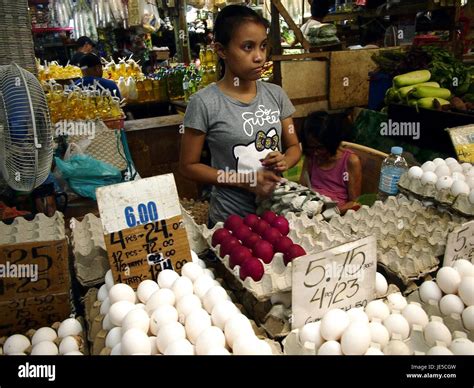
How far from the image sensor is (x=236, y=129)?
1.74 metres

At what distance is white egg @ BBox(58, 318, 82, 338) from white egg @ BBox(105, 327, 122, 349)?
0.49 ft

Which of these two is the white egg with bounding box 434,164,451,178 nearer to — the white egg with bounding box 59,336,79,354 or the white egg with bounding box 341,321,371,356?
the white egg with bounding box 341,321,371,356

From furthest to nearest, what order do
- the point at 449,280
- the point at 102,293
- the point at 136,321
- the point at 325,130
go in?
the point at 325,130 < the point at 102,293 < the point at 449,280 < the point at 136,321

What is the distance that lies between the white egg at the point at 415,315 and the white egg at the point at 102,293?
32.5 inches

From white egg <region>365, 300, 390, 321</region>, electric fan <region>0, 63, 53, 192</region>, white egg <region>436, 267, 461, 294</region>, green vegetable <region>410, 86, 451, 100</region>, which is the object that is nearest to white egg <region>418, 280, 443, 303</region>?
white egg <region>436, 267, 461, 294</region>

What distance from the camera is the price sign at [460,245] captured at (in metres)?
1.22

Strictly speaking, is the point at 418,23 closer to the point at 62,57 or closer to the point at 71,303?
the point at 71,303

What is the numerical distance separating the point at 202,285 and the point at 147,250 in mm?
199

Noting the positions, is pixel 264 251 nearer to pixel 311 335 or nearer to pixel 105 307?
pixel 311 335

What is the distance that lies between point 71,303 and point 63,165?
1.87m

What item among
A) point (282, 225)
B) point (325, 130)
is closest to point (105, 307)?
point (282, 225)

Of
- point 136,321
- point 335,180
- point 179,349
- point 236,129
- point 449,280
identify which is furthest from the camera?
point 335,180

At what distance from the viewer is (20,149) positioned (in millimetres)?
1650

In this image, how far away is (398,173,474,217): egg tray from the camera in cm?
155
